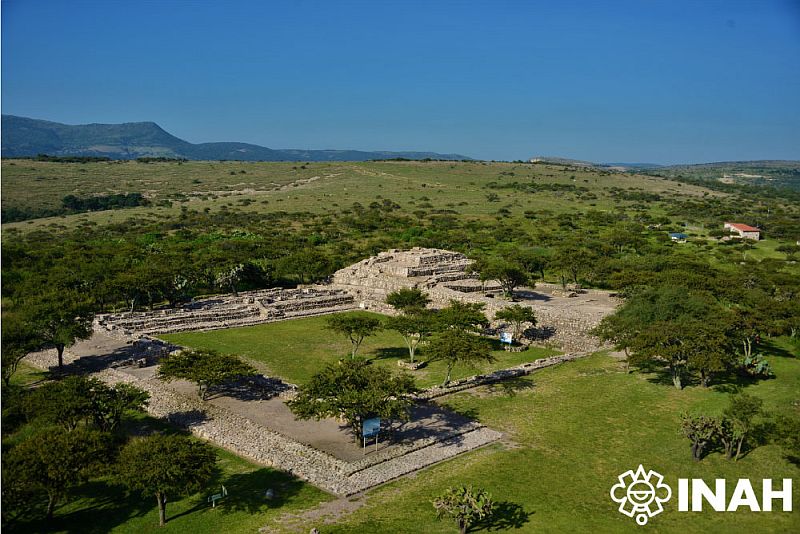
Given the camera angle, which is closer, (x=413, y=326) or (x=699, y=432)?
(x=699, y=432)

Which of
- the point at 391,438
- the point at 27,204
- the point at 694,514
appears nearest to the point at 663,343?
the point at 694,514

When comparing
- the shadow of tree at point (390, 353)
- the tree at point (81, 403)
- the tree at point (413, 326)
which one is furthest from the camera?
the shadow of tree at point (390, 353)

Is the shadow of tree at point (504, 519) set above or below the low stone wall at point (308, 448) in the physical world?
above

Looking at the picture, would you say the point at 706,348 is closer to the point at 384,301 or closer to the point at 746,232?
the point at 384,301

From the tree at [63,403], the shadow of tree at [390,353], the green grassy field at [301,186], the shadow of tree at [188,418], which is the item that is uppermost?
the green grassy field at [301,186]

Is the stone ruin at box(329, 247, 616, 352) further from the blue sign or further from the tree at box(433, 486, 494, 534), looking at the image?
the tree at box(433, 486, 494, 534)

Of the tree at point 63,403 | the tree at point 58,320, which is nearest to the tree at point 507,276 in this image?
the tree at point 58,320

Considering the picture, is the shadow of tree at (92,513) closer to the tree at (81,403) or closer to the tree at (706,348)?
the tree at (81,403)

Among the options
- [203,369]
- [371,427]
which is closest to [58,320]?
[203,369]

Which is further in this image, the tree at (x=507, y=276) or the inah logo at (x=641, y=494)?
the tree at (x=507, y=276)
